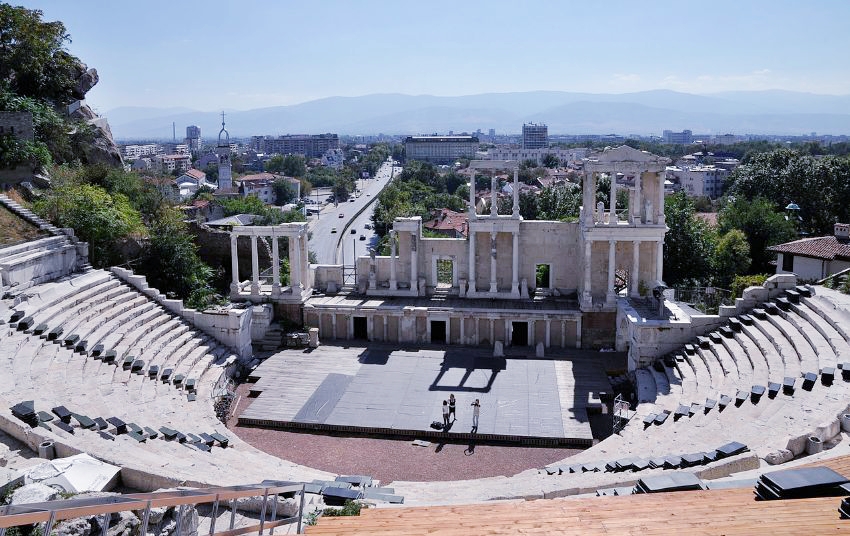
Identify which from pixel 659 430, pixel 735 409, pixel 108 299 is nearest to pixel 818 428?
pixel 735 409

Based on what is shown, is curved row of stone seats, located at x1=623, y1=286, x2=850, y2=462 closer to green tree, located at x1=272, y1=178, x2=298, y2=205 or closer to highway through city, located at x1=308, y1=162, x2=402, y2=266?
highway through city, located at x1=308, y1=162, x2=402, y2=266

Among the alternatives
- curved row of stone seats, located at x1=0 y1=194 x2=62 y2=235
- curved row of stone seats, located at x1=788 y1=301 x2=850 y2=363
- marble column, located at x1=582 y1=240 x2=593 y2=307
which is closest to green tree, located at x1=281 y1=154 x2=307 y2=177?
curved row of stone seats, located at x1=0 y1=194 x2=62 y2=235

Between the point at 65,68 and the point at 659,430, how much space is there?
41.6m

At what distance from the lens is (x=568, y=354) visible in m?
30.5

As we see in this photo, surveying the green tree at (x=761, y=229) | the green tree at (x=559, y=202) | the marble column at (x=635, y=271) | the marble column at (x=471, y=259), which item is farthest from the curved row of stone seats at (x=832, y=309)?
the green tree at (x=559, y=202)

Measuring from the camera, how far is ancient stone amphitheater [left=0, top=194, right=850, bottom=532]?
1510 centimetres

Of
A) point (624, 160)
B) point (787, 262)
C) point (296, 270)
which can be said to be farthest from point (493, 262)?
point (787, 262)

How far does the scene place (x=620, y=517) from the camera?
390 inches

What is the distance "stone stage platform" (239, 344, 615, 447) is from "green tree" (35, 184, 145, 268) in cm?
893

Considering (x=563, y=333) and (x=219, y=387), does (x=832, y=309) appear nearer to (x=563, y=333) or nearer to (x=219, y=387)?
(x=563, y=333)

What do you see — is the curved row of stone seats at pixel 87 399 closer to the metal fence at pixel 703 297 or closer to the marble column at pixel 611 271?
the marble column at pixel 611 271

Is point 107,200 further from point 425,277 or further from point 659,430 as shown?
point 659,430

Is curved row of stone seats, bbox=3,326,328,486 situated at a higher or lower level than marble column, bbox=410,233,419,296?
lower

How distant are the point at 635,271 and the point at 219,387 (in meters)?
18.5
